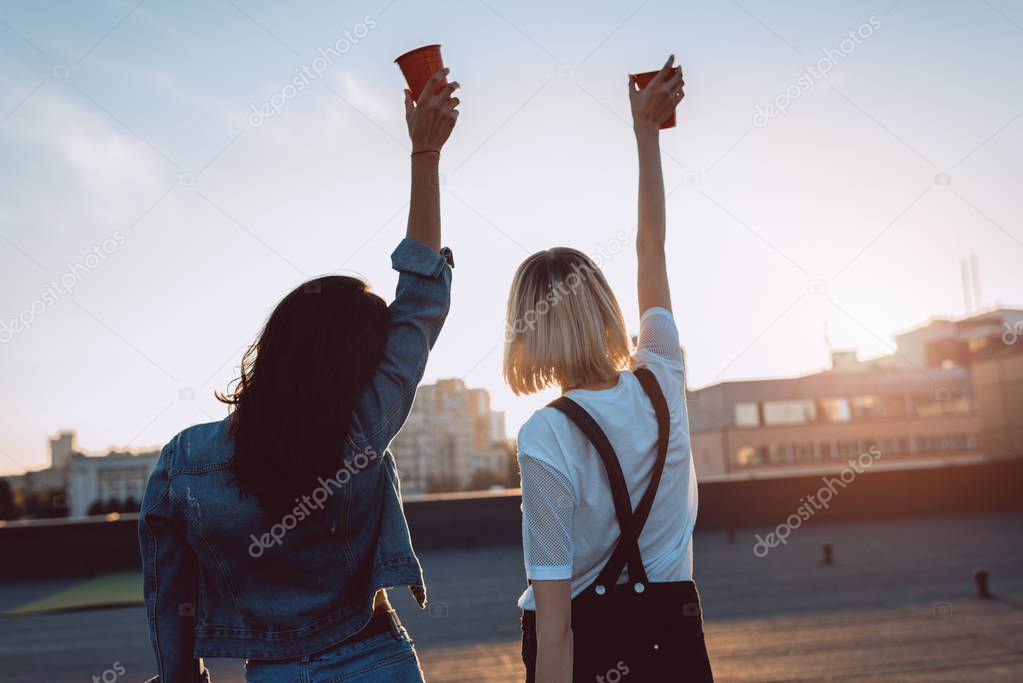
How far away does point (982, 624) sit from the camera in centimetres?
702

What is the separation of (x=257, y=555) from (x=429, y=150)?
0.93 m

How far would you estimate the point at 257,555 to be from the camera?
5.14 feet

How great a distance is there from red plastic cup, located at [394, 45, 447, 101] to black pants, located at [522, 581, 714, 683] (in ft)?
4.17

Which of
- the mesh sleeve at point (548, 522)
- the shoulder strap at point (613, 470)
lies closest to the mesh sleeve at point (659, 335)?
the shoulder strap at point (613, 470)

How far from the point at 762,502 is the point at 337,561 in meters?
15.6

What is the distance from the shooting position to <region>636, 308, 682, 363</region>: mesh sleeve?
6.53ft

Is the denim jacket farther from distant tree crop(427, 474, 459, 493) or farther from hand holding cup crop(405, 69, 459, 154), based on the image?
distant tree crop(427, 474, 459, 493)

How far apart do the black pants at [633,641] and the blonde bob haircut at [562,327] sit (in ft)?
1.59

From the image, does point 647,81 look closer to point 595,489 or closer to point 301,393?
point 595,489

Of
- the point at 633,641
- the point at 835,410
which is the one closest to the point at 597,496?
the point at 633,641

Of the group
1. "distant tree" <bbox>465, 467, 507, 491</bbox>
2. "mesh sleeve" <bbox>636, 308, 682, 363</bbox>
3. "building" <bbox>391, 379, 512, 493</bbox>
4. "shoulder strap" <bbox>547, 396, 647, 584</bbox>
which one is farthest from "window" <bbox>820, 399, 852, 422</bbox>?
"shoulder strap" <bbox>547, 396, 647, 584</bbox>

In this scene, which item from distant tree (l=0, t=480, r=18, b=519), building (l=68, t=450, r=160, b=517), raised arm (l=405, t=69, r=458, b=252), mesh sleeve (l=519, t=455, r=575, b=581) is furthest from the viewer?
distant tree (l=0, t=480, r=18, b=519)

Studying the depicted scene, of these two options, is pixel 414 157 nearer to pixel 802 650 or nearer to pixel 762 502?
pixel 802 650

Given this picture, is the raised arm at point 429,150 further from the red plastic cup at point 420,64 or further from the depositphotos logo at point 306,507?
the depositphotos logo at point 306,507
